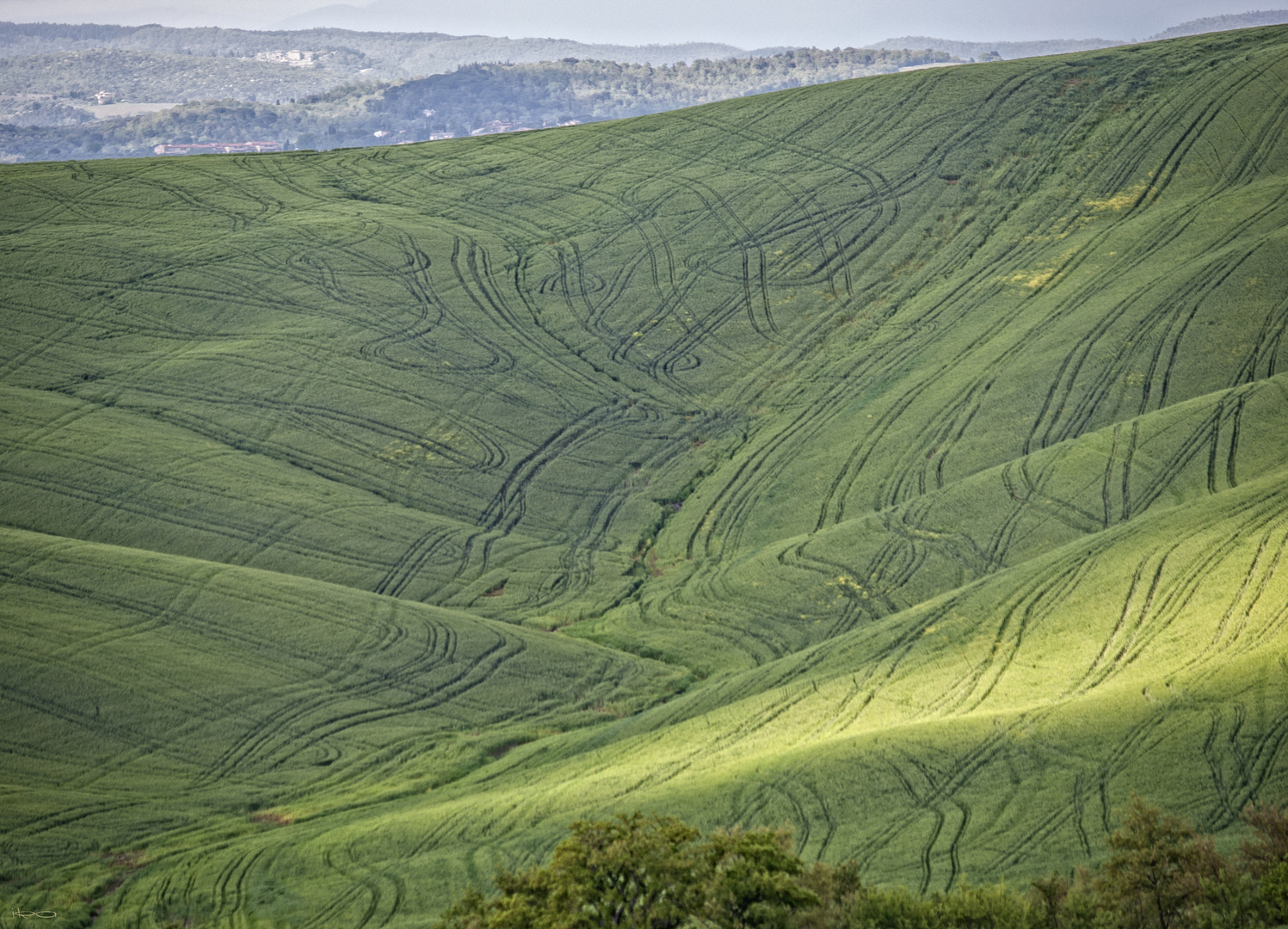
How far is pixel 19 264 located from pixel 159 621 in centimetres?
3709

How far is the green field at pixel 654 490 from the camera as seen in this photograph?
29953 millimetres

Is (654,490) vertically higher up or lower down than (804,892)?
higher up

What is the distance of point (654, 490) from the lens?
5556cm

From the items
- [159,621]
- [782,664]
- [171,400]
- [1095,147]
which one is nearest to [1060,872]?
[782,664]

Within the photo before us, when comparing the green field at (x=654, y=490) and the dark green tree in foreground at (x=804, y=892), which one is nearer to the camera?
the dark green tree in foreground at (x=804, y=892)

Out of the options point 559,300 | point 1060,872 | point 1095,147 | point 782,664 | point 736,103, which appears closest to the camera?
point 1060,872

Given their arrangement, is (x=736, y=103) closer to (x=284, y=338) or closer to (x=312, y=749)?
(x=284, y=338)

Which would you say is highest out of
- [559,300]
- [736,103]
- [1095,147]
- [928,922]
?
[736,103]

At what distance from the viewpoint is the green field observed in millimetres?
29953

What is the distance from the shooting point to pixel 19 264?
64188 mm

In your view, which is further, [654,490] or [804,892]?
[654,490]

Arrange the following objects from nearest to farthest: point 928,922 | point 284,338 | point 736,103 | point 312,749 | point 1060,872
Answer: point 928,922
point 1060,872
point 312,749
point 284,338
point 736,103

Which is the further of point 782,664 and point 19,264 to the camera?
point 19,264

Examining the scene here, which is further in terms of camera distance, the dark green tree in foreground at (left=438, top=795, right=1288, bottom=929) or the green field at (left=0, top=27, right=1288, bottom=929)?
the green field at (left=0, top=27, right=1288, bottom=929)
